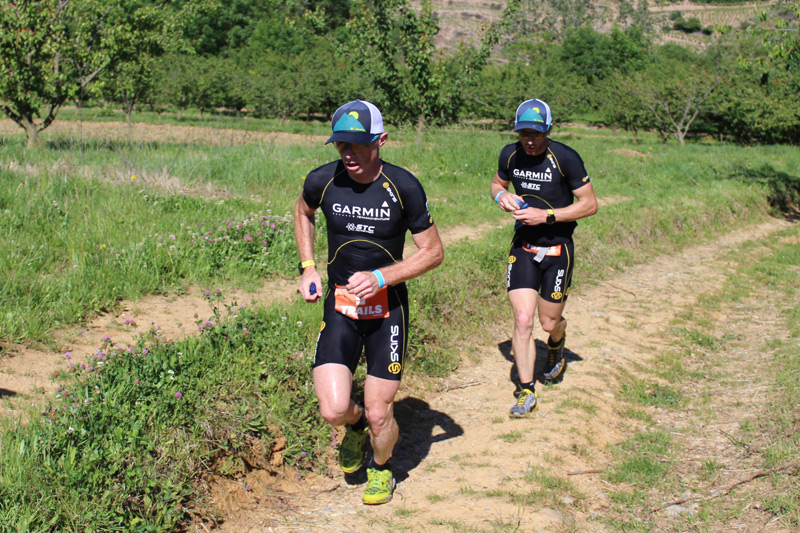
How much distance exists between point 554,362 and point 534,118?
2.42m

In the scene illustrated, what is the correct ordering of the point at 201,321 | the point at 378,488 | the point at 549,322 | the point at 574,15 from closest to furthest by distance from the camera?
the point at 378,488, the point at 201,321, the point at 549,322, the point at 574,15

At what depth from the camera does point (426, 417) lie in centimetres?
616

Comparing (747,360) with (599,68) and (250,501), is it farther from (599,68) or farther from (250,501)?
(599,68)

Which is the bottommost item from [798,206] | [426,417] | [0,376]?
[798,206]

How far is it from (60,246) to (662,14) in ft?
539

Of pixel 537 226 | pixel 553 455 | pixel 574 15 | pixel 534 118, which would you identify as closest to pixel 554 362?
pixel 537 226

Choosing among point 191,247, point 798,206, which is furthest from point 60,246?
point 798,206

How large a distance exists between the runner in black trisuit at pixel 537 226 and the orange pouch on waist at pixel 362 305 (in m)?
1.79

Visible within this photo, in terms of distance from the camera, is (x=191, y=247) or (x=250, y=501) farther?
(x=191, y=247)

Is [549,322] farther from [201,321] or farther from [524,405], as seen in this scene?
[201,321]

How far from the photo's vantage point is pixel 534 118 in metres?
5.64

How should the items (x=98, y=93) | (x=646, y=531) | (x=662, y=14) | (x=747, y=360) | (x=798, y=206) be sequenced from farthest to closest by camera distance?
(x=662, y=14)
(x=798, y=206)
(x=98, y=93)
(x=747, y=360)
(x=646, y=531)

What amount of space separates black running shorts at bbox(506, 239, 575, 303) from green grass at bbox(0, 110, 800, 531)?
4.19 ft

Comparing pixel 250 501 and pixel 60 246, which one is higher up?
pixel 60 246
